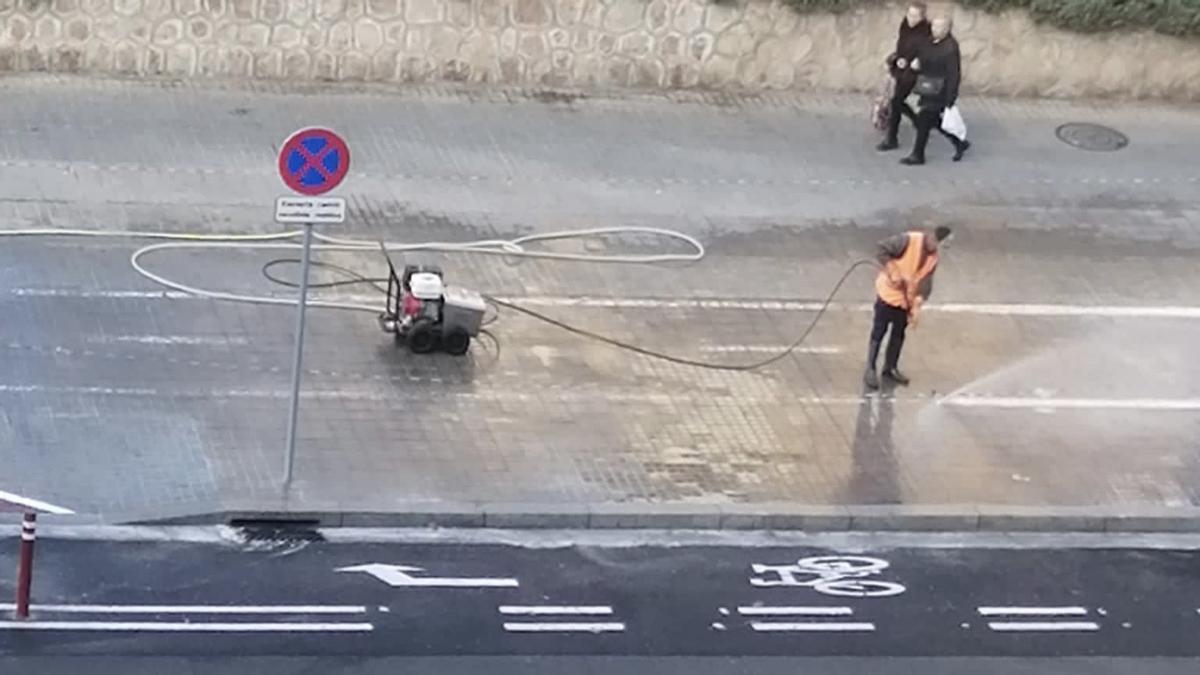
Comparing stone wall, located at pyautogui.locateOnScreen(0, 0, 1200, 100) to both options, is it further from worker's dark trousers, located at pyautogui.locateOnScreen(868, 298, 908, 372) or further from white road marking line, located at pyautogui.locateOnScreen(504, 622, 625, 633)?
white road marking line, located at pyautogui.locateOnScreen(504, 622, 625, 633)

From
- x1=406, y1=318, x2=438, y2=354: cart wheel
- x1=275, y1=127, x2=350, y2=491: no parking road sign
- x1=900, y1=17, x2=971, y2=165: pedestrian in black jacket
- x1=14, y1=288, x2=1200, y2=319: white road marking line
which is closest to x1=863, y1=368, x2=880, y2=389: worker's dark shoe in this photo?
x1=14, y1=288, x2=1200, y2=319: white road marking line

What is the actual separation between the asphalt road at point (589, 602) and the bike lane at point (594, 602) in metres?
0.02

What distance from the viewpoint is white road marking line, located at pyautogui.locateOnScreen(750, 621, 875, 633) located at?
1510 cm

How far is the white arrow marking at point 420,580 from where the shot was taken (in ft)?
50.3

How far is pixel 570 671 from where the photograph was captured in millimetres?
14414

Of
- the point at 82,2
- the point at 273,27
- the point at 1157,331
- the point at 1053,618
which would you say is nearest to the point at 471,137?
the point at 273,27

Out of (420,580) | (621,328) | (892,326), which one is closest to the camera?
(420,580)

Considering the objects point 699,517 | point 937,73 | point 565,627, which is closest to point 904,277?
point 699,517

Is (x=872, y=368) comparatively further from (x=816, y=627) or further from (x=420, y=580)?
(x=420, y=580)

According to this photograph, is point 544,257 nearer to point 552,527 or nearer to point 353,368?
point 353,368

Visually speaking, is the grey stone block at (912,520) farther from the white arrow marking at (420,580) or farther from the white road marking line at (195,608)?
the white road marking line at (195,608)

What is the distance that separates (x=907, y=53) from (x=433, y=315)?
672 centimetres

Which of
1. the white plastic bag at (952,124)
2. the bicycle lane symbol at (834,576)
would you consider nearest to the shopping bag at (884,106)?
the white plastic bag at (952,124)

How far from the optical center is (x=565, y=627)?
14.9 meters
